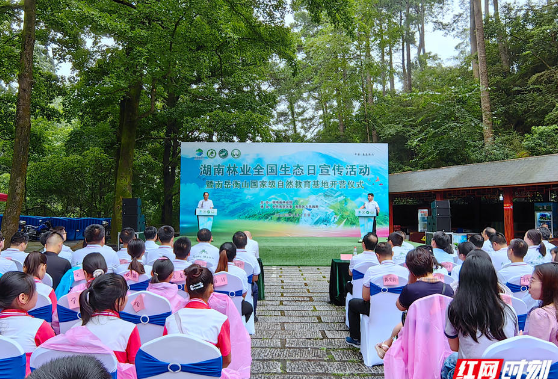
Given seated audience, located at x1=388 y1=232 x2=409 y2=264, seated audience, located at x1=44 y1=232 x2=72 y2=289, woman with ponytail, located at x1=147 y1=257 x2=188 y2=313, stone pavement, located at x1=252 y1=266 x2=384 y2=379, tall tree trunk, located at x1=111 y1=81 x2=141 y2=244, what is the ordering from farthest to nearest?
tall tree trunk, located at x1=111 y1=81 x2=141 y2=244
seated audience, located at x1=388 y1=232 x2=409 y2=264
seated audience, located at x1=44 y1=232 x2=72 y2=289
stone pavement, located at x1=252 y1=266 x2=384 y2=379
woman with ponytail, located at x1=147 y1=257 x2=188 y2=313

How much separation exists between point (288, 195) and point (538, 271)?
379 inches

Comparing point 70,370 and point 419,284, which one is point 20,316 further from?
point 419,284

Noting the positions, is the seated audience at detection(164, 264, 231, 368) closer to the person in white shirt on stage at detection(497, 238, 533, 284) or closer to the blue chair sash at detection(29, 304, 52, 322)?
the blue chair sash at detection(29, 304, 52, 322)

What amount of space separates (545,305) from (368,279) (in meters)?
1.29

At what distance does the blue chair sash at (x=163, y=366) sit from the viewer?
60.1 inches

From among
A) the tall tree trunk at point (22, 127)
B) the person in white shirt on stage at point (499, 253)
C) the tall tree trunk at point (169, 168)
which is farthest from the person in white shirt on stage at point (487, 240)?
the tall tree trunk at point (169, 168)

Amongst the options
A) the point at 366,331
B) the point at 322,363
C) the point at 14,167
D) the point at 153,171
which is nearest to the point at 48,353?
the point at 322,363

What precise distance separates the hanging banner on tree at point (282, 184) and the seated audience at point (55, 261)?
7.68 meters

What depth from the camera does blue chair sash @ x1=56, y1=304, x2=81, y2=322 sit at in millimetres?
2416

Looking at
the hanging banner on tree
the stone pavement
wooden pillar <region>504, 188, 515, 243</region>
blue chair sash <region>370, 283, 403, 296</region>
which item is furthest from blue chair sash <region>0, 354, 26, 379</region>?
wooden pillar <region>504, 188, 515, 243</region>

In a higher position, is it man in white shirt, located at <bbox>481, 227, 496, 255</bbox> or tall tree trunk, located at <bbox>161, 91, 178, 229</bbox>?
tall tree trunk, located at <bbox>161, 91, 178, 229</bbox>

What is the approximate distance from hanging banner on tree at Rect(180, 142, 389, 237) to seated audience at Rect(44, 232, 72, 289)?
7.68 meters

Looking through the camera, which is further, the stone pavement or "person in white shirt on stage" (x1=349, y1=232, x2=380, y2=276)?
"person in white shirt on stage" (x1=349, y1=232, x2=380, y2=276)

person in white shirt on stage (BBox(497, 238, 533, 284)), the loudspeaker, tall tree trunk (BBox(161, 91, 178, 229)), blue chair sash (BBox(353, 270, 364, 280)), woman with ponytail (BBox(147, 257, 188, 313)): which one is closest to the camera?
woman with ponytail (BBox(147, 257, 188, 313))
